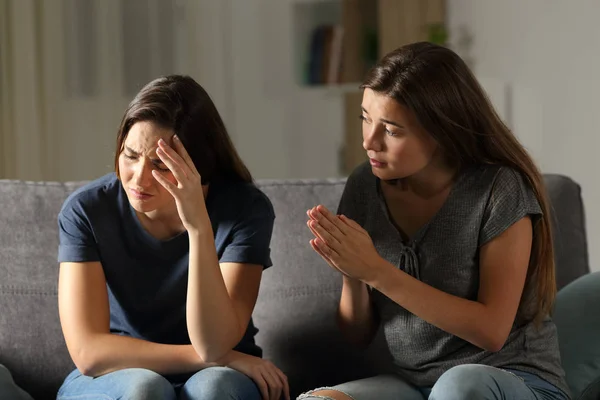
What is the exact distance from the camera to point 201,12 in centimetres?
453

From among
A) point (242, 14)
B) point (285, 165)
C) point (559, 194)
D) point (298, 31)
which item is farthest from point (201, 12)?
point (559, 194)

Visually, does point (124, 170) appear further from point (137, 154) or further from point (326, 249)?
point (326, 249)

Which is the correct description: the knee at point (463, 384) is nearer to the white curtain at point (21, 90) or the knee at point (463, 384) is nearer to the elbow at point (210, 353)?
the elbow at point (210, 353)

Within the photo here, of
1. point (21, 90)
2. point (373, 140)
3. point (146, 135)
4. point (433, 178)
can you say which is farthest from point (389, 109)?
point (21, 90)

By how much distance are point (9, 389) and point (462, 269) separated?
3.14 feet

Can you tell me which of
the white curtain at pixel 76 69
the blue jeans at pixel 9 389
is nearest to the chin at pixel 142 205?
the blue jeans at pixel 9 389

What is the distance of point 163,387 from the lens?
163cm

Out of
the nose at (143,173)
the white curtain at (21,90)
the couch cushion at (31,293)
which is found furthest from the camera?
the white curtain at (21,90)

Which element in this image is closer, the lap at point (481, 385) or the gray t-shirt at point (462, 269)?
the lap at point (481, 385)

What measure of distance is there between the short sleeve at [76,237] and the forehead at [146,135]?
21cm

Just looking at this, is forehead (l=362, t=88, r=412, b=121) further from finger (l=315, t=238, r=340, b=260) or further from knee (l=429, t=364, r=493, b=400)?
knee (l=429, t=364, r=493, b=400)

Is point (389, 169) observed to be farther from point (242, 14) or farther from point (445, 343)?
point (242, 14)

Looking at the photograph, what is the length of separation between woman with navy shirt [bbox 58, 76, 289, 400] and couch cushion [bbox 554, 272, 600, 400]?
1.94ft

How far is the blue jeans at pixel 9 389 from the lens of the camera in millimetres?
1856
